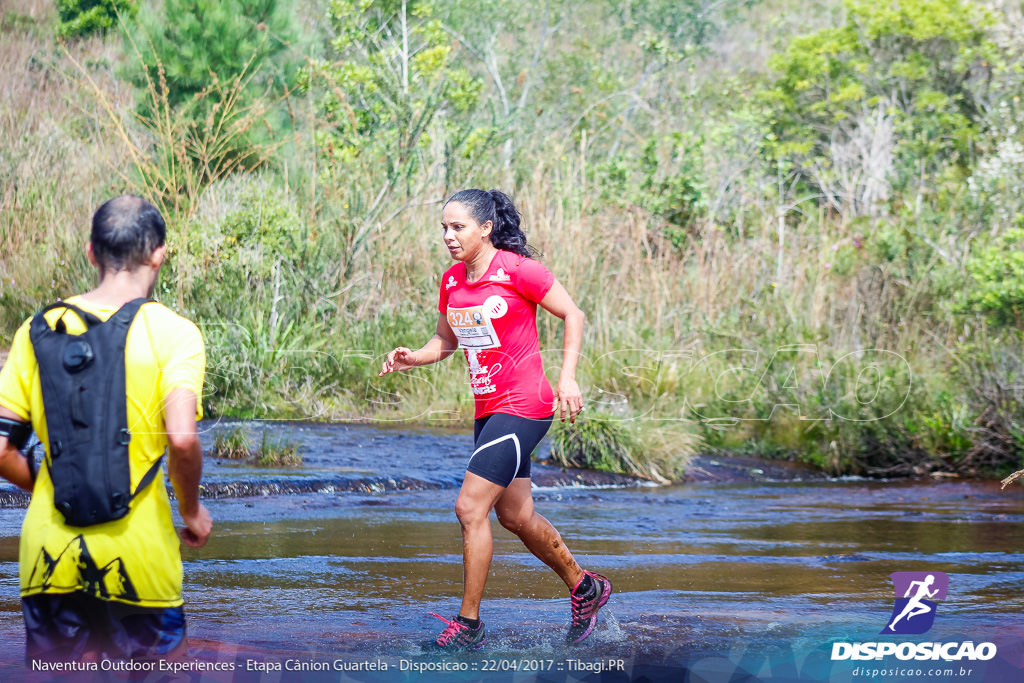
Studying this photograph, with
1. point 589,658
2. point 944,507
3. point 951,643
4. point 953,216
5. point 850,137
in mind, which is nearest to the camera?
point 589,658

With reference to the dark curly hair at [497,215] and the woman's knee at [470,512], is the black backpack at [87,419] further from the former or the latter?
the dark curly hair at [497,215]

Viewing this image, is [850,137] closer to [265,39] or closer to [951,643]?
[265,39]

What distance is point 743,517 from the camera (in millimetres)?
9453

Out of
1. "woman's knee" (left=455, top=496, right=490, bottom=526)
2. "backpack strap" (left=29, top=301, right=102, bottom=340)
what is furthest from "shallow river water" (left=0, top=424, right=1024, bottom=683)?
"backpack strap" (left=29, top=301, right=102, bottom=340)

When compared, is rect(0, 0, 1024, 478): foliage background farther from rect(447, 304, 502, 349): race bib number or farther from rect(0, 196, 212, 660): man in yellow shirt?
rect(0, 196, 212, 660): man in yellow shirt

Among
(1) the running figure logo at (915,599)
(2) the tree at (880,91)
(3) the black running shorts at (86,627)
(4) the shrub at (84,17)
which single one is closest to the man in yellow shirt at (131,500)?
(3) the black running shorts at (86,627)

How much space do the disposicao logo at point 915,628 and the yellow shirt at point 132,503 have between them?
10.3 ft

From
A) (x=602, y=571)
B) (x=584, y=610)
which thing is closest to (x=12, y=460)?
(x=584, y=610)

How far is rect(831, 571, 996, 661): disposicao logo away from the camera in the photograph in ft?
17.0

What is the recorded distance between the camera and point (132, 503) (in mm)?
3135

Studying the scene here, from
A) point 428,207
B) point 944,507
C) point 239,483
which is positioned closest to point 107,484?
point 239,483

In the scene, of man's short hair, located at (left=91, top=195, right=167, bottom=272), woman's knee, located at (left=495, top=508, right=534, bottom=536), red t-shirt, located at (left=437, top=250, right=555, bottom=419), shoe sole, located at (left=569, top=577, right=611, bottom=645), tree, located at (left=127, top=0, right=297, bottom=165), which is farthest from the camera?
tree, located at (left=127, top=0, right=297, bottom=165)

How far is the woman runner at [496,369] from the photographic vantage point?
4902 millimetres

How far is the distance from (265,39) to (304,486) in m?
12.4
